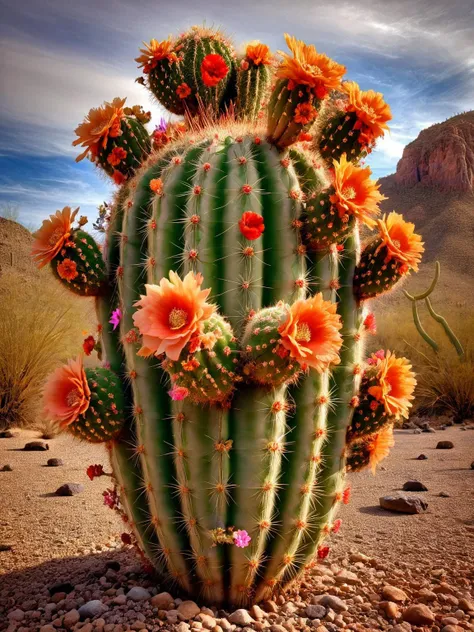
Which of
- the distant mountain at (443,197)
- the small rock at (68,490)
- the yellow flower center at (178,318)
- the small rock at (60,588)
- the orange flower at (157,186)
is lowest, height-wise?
the small rock at (60,588)

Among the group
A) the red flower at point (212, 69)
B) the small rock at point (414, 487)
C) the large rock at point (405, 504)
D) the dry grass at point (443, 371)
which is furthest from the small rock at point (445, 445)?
the red flower at point (212, 69)

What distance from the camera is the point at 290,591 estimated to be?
3494mm

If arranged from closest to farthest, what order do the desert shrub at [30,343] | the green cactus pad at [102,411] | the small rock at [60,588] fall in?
the green cactus pad at [102,411] < the small rock at [60,588] < the desert shrub at [30,343]

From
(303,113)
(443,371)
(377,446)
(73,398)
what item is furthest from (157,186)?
(443,371)

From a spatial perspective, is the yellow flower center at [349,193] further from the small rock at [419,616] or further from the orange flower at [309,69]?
the small rock at [419,616]

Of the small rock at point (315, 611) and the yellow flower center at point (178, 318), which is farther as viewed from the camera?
the small rock at point (315, 611)

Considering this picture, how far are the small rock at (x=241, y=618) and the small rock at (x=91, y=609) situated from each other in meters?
0.67

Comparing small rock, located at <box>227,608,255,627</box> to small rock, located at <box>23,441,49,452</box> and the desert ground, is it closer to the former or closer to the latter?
the desert ground

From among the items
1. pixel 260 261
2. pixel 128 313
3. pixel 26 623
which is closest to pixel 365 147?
pixel 260 261

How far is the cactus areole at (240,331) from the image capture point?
269 cm

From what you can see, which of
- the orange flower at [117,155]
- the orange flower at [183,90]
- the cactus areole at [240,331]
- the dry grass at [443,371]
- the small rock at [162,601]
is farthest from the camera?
the dry grass at [443,371]

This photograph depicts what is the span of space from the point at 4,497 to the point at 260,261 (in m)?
3.79

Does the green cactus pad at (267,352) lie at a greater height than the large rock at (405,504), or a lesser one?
greater

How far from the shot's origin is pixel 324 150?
141 inches
